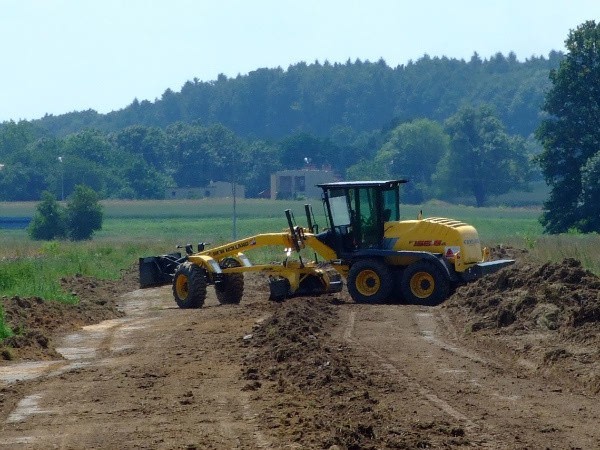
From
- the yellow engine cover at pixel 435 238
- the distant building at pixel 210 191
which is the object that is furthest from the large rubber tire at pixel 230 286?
the distant building at pixel 210 191

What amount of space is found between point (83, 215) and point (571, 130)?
110 ft

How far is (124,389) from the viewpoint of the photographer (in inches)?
546

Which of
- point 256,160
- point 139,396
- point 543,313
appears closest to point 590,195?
point 543,313

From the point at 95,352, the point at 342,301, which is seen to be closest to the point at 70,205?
the point at 342,301

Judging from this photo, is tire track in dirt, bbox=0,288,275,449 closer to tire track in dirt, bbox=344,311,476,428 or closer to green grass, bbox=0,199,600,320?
tire track in dirt, bbox=344,311,476,428

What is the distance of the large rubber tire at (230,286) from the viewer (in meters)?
26.9

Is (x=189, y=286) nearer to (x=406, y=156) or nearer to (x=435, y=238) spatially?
(x=435, y=238)

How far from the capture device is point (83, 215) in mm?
79312

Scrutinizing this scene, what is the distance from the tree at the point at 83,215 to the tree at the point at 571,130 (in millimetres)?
31105

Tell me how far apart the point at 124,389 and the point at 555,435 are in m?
5.51

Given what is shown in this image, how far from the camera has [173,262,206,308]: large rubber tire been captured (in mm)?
25984

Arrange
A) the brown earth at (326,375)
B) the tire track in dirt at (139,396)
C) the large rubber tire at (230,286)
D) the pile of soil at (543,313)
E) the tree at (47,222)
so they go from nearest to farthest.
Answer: the brown earth at (326,375) < the tire track in dirt at (139,396) < the pile of soil at (543,313) < the large rubber tire at (230,286) < the tree at (47,222)

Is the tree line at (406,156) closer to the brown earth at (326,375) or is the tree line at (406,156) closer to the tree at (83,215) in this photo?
the tree at (83,215)

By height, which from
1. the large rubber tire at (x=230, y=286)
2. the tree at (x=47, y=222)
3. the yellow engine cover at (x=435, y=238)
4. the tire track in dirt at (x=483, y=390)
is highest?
the yellow engine cover at (x=435, y=238)
